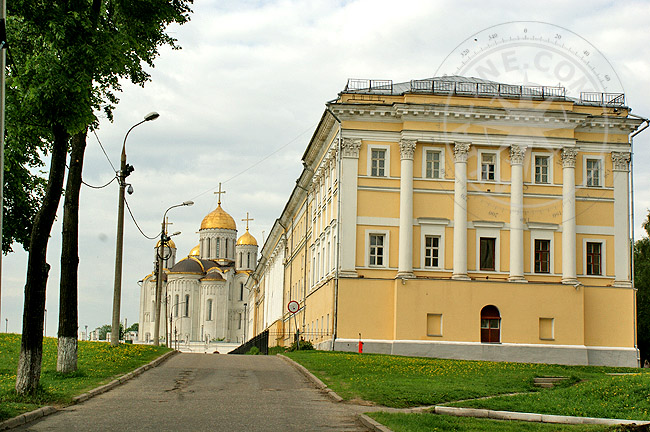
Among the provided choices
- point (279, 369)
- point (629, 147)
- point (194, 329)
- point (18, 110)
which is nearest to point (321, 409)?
point (18, 110)

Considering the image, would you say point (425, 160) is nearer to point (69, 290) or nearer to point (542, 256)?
point (542, 256)

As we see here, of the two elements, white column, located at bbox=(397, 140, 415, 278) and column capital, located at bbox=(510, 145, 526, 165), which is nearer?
white column, located at bbox=(397, 140, 415, 278)

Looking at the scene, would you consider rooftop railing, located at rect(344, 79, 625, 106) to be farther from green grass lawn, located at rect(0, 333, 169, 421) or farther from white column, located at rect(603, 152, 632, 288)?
green grass lawn, located at rect(0, 333, 169, 421)

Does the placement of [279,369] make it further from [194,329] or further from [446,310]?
[194,329]

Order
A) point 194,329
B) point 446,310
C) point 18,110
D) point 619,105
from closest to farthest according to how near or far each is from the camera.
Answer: point 18,110 < point 446,310 < point 619,105 < point 194,329

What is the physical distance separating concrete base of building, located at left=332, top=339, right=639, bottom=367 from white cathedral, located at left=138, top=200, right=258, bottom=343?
290 ft

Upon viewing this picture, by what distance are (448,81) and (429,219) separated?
306 inches

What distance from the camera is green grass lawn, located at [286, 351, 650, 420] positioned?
1714 cm

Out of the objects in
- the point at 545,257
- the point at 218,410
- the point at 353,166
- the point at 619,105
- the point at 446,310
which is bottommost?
the point at 218,410

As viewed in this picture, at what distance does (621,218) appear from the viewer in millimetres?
44531

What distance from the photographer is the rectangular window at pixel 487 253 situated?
4362 cm

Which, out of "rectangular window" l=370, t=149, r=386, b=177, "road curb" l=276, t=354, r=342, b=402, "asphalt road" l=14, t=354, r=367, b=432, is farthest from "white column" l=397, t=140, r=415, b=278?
"asphalt road" l=14, t=354, r=367, b=432

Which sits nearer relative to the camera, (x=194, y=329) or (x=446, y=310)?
(x=446, y=310)

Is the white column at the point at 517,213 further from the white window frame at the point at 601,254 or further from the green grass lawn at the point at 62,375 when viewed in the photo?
the green grass lawn at the point at 62,375
